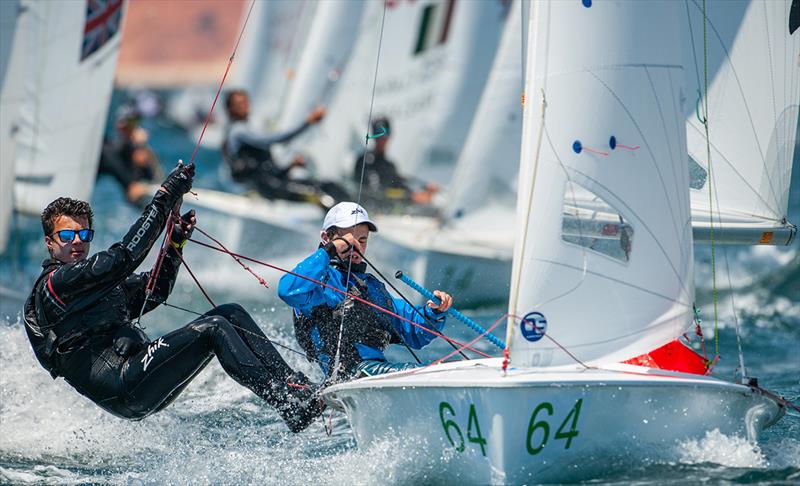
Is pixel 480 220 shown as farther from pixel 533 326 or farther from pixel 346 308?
pixel 533 326

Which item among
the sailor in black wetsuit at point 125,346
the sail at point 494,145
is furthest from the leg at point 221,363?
the sail at point 494,145

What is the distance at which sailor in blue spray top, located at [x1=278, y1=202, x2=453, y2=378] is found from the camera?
428 cm

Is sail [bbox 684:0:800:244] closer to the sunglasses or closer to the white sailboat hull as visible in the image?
the white sailboat hull

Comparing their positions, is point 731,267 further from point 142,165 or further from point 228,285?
point 142,165

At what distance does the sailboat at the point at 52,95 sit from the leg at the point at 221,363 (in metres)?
3.47

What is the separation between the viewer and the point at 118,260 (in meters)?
4.00

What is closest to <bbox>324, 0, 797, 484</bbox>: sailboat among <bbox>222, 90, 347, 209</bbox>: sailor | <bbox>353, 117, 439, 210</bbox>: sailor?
<bbox>353, 117, 439, 210</bbox>: sailor

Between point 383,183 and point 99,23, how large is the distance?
9.63ft

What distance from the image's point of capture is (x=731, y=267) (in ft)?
31.4

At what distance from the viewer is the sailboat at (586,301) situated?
3613mm

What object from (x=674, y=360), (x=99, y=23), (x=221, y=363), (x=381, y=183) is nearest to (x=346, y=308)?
(x=221, y=363)

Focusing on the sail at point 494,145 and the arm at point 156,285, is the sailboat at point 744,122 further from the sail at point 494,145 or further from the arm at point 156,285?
the sail at point 494,145

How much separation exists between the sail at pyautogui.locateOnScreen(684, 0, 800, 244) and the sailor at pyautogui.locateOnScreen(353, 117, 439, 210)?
15.3 ft

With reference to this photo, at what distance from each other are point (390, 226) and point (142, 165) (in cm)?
315
